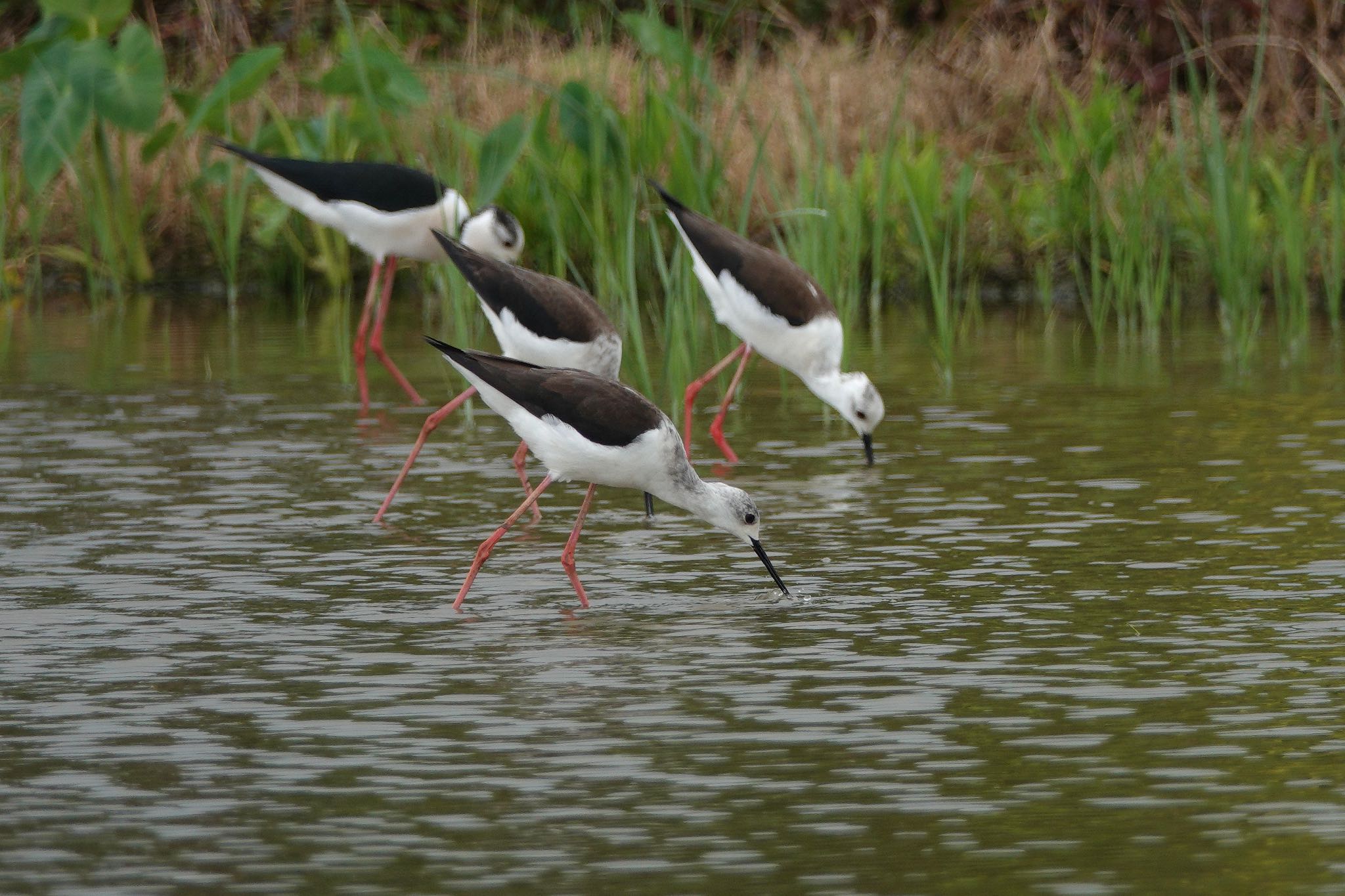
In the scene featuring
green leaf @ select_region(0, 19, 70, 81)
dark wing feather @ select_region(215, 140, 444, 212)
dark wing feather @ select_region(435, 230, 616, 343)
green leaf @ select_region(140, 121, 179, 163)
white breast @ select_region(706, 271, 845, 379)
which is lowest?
white breast @ select_region(706, 271, 845, 379)

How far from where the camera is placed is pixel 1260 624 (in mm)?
6641

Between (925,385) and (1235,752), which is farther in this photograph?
(925,385)

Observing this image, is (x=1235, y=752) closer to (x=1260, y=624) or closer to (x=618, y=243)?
(x=1260, y=624)

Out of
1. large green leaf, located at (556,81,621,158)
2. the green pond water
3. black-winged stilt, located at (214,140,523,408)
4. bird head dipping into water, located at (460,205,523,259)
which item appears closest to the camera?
the green pond water

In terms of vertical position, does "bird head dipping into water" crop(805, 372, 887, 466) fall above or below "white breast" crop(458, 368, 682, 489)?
below

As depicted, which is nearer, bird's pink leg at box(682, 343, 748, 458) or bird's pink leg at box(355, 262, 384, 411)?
bird's pink leg at box(682, 343, 748, 458)

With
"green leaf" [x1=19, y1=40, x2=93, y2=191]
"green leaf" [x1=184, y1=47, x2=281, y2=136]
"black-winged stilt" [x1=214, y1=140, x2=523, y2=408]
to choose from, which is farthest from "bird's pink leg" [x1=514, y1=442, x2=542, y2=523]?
"green leaf" [x1=19, y1=40, x2=93, y2=191]

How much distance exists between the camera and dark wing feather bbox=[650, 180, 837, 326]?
10227 millimetres

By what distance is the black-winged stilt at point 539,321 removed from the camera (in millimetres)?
9008

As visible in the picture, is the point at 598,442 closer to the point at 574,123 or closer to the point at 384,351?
the point at 384,351

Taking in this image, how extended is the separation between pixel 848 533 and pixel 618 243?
2.33 meters

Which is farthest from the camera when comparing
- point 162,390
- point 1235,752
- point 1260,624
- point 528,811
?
point 162,390

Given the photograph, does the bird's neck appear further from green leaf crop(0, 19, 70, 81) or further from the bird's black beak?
green leaf crop(0, 19, 70, 81)

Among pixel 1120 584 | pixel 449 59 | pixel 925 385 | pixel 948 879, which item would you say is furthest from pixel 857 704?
pixel 449 59
